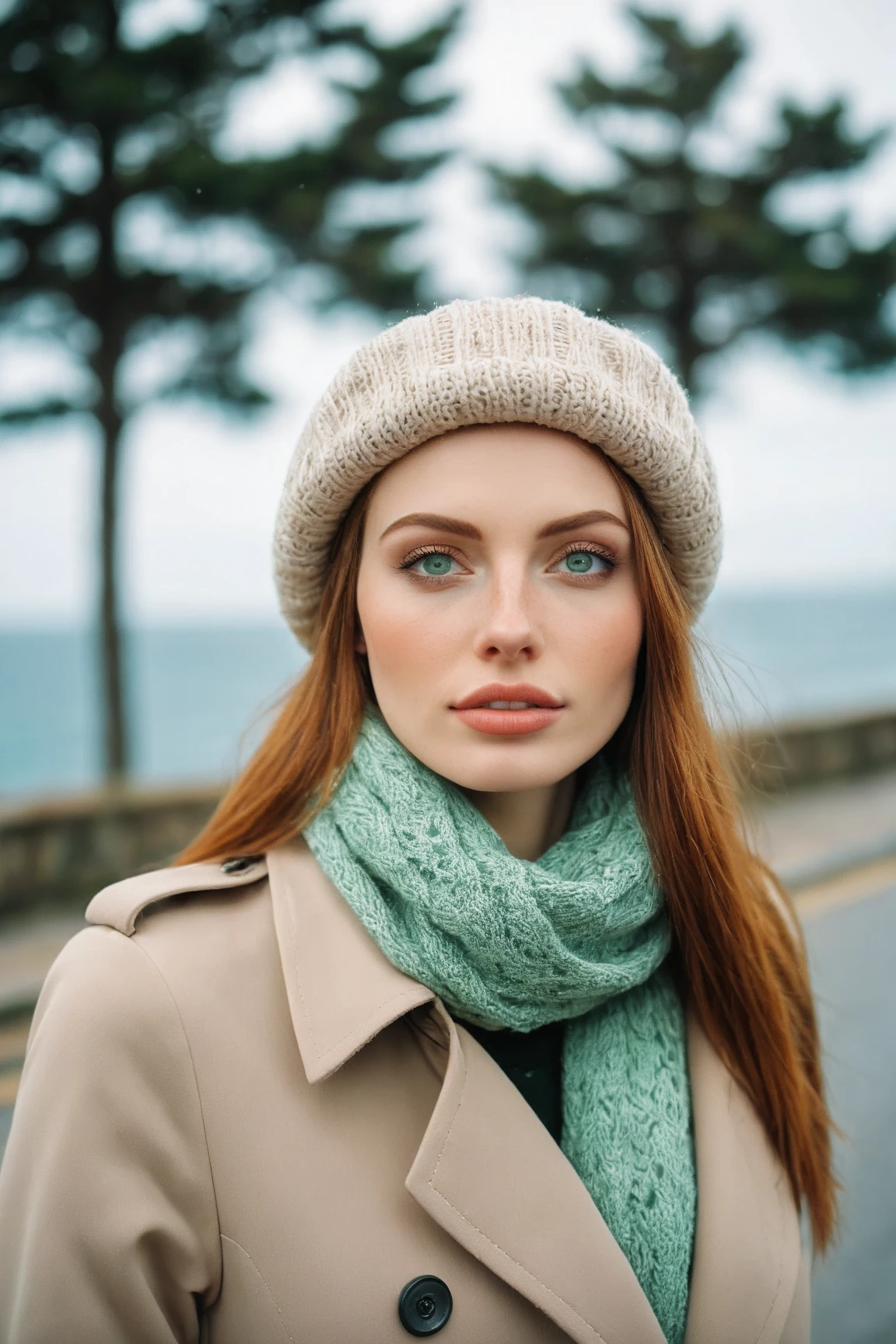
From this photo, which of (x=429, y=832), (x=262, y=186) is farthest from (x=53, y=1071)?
(x=262, y=186)

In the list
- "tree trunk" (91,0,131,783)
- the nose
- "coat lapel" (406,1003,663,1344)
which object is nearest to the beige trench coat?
"coat lapel" (406,1003,663,1344)

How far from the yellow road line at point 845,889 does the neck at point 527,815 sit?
4.78 m

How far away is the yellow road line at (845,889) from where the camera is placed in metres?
6.32

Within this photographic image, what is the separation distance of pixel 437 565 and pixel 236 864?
540 millimetres

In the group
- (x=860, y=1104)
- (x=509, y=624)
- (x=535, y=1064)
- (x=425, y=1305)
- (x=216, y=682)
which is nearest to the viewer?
(x=425, y=1305)

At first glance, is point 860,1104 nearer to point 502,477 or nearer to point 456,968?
point 456,968

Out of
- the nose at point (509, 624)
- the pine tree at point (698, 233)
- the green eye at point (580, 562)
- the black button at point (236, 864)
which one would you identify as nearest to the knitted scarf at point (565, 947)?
the black button at point (236, 864)

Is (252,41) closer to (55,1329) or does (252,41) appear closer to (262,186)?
(262,186)

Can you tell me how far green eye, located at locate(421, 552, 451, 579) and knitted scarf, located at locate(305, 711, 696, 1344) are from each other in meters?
0.26

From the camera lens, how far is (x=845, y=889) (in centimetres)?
667

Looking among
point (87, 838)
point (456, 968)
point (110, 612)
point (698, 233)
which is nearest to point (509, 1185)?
point (456, 968)

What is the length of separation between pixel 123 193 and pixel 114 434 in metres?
1.54

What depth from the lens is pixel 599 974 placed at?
151 centimetres

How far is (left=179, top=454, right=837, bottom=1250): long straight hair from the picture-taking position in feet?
5.38
